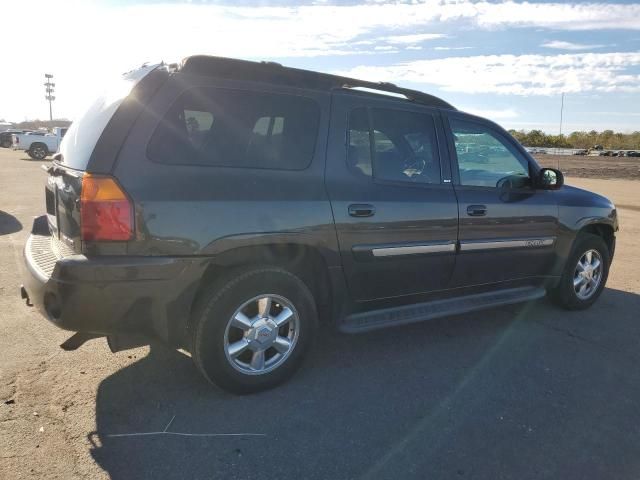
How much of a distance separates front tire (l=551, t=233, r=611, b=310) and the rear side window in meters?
3.09

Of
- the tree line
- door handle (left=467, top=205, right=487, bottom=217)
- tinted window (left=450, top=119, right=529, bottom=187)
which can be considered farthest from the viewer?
the tree line

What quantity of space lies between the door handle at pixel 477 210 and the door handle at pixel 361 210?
99 cm

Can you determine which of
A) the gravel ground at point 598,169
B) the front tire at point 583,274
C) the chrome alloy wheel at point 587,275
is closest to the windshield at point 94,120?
the front tire at point 583,274

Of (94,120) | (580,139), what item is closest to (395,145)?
(94,120)

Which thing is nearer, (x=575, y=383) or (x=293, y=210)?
(x=293, y=210)

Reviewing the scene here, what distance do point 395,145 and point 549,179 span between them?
1.73 meters

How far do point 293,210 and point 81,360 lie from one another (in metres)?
1.89

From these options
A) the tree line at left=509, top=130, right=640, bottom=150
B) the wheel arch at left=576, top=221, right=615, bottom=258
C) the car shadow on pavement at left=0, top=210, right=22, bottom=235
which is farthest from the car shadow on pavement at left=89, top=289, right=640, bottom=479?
the tree line at left=509, top=130, right=640, bottom=150

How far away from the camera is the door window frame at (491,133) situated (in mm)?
4344

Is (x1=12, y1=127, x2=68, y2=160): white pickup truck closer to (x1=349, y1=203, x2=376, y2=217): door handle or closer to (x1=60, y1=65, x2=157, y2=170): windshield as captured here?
(x1=60, y1=65, x2=157, y2=170): windshield

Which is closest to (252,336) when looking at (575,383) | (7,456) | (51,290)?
(51,290)

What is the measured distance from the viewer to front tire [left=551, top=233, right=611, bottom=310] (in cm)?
524

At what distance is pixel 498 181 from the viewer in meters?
4.65

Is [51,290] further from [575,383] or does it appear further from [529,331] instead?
[529,331]
